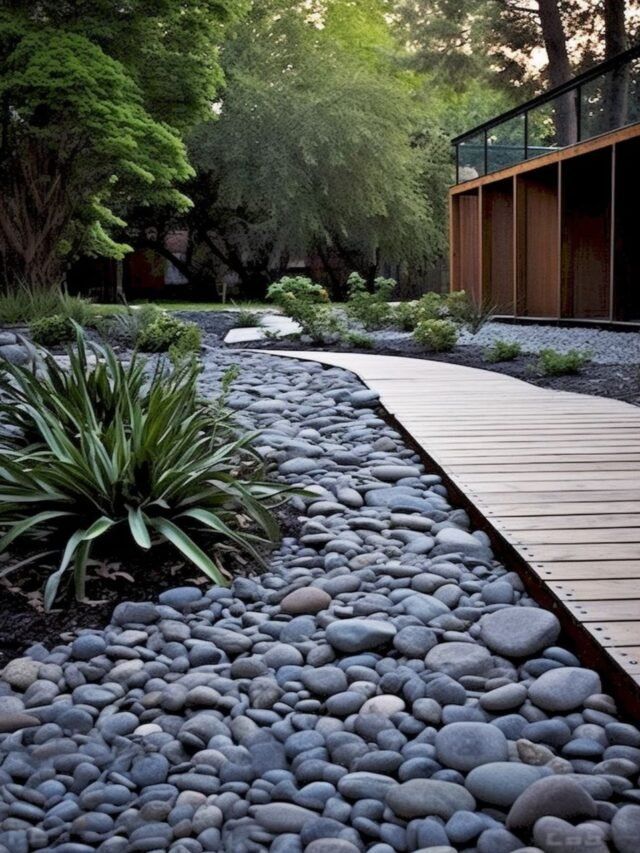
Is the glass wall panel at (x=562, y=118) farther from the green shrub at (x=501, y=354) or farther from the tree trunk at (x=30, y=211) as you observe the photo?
the tree trunk at (x=30, y=211)

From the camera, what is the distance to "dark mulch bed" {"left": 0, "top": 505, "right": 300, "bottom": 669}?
9.04 ft

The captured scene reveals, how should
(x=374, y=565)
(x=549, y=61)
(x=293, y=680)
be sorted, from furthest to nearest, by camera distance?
(x=549, y=61) → (x=374, y=565) → (x=293, y=680)

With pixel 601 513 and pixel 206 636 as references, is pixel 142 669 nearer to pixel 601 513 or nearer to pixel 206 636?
pixel 206 636

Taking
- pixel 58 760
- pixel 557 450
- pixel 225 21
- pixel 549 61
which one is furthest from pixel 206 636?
pixel 549 61

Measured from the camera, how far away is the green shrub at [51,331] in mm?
8969

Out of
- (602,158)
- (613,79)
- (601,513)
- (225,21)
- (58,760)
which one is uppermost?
(225,21)

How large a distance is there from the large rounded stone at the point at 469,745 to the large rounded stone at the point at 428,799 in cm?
10

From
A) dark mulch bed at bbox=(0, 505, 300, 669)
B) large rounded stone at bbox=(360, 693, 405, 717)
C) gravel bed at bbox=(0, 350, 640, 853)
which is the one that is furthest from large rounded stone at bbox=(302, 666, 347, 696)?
dark mulch bed at bbox=(0, 505, 300, 669)

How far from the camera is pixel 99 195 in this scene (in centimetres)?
1506

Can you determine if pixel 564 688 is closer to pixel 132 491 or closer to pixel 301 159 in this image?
pixel 132 491

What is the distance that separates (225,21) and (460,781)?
1398cm

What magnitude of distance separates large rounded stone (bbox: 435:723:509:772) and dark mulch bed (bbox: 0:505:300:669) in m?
1.17

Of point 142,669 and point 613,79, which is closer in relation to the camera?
point 142,669

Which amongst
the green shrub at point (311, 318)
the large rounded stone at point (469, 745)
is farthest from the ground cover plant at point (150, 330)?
the large rounded stone at point (469, 745)
